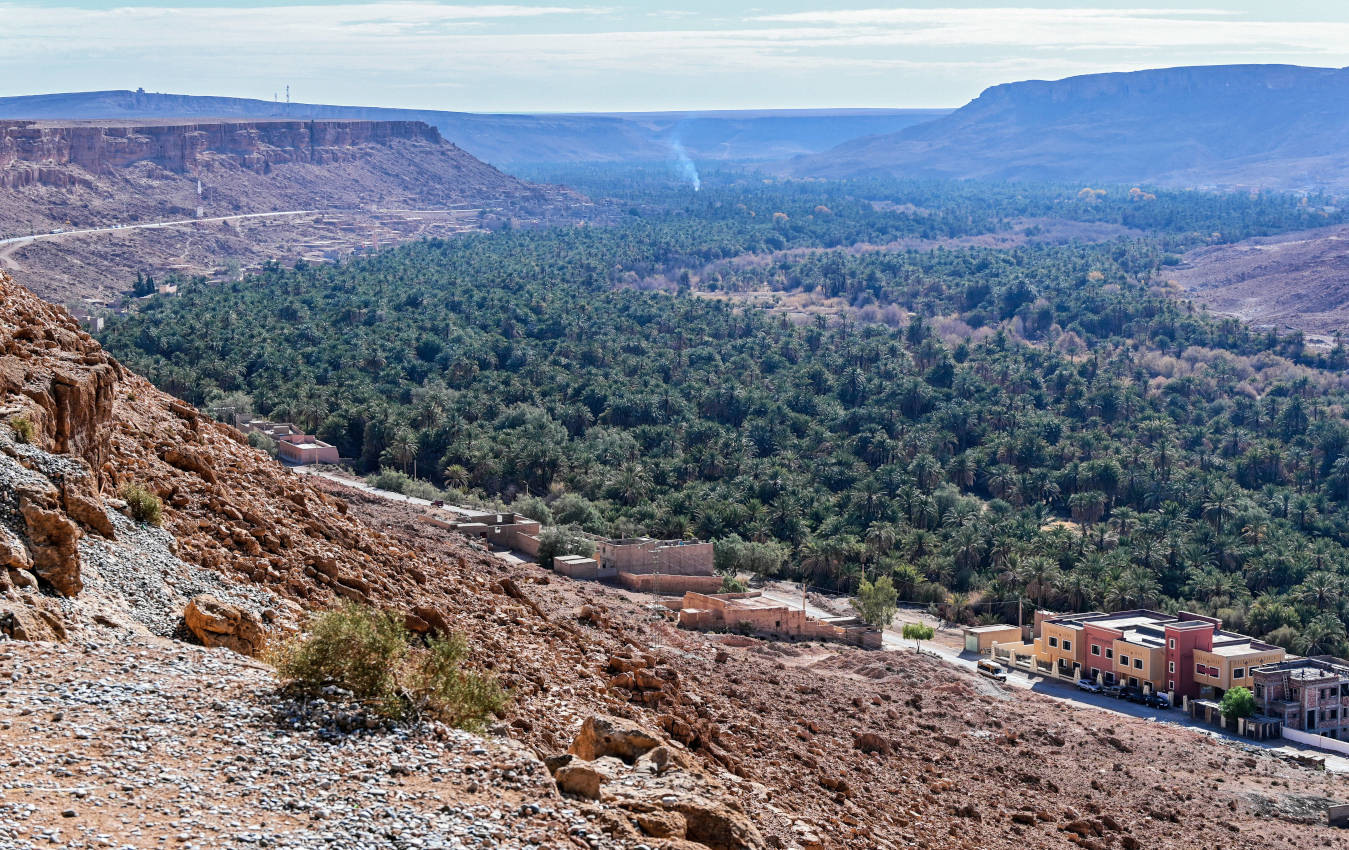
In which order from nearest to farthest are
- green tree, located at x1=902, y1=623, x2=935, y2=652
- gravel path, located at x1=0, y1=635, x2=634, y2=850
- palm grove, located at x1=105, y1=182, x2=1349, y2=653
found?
gravel path, located at x1=0, y1=635, x2=634, y2=850 < green tree, located at x1=902, y1=623, x2=935, y2=652 < palm grove, located at x1=105, y1=182, x2=1349, y2=653

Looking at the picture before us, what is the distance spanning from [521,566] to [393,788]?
64.8 ft

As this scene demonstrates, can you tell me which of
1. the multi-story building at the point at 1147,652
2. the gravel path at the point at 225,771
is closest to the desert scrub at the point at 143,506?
the gravel path at the point at 225,771

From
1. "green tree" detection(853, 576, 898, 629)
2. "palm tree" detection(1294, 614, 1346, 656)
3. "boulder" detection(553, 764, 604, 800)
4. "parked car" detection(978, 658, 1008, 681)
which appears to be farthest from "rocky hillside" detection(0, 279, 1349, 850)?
"palm tree" detection(1294, 614, 1346, 656)

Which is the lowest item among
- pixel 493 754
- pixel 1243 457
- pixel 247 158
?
pixel 1243 457

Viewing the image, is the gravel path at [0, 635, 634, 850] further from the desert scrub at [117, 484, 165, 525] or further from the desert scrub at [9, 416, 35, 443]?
the desert scrub at [117, 484, 165, 525]

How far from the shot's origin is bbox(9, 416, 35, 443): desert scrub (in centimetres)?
1455

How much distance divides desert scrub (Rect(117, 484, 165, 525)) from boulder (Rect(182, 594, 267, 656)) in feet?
6.63

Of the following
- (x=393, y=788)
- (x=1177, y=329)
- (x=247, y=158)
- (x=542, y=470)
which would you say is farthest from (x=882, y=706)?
(x=247, y=158)

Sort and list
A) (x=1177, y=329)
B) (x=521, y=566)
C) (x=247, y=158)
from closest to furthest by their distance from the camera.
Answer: (x=521, y=566)
(x=1177, y=329)
(x=247, y=158)

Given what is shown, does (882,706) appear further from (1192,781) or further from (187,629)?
(187,629)

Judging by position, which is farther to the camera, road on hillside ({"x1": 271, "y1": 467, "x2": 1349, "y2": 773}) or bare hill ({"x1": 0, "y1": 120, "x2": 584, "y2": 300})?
bare hill ({"x1": 0, "y1": 120, "x2": 584, "y2": 300})

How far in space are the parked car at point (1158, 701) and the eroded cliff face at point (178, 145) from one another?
320 feet

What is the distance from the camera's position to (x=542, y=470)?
51000 mm

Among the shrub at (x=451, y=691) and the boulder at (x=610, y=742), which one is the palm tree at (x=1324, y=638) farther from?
the shrub at (x=451, y=691)
